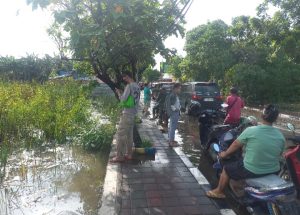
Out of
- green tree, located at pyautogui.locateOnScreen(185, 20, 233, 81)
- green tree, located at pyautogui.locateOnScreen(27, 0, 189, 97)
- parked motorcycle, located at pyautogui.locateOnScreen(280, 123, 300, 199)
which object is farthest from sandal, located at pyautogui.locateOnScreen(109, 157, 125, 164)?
green tree, located at pyautogui.locateOnScreen(185, 20, 233, 81)

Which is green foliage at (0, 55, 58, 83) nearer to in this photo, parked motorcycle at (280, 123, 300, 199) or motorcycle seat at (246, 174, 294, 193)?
parked motorcycle at (280, 123, 300, 199)

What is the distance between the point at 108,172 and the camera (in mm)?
6363

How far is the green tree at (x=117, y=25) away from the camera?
20.1 feet

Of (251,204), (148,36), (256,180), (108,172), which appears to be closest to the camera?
(256,180)

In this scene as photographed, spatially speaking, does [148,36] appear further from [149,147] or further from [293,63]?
[293,63]

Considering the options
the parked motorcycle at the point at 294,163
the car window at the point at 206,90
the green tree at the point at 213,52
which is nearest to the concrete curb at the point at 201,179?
the parked motorcycle at the point at 294,163

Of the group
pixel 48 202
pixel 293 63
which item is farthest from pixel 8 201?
pixel 293 63

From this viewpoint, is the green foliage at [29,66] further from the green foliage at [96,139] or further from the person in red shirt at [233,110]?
the person in red shirt at [233,110]

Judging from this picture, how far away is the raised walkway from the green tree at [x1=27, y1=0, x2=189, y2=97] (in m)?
2.38

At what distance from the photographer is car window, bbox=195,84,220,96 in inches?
651

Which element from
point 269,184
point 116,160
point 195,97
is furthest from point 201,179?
point 195,97

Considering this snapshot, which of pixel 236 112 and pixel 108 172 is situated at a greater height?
pixel 236 112

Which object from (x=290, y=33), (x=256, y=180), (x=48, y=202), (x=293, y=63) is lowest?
(x=48, y=202)

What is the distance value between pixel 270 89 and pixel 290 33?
149 inches
